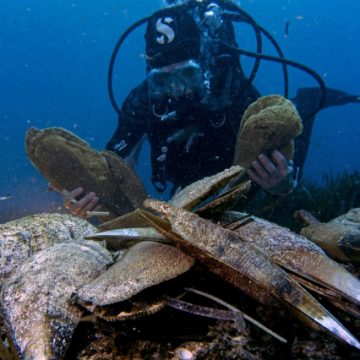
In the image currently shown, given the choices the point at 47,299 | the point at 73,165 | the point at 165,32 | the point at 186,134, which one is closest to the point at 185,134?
the point at 186,134

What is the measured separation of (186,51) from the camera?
19.1ft

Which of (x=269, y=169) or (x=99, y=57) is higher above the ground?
(x=99, y=57)

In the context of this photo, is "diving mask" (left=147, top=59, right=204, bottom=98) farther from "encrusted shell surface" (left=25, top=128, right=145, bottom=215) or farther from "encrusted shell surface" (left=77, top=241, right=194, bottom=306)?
"encrusted shell surface" (left=77, top=241, right=194, bottom=306)

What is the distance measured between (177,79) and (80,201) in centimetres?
290

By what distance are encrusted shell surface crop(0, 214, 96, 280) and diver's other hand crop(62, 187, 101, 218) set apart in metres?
1.34

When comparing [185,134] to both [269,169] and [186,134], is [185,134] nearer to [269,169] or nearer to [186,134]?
[186,134]

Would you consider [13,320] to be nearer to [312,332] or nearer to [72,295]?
[72,295]

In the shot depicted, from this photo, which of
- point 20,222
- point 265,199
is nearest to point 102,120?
point 265,199

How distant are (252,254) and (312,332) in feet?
1.24

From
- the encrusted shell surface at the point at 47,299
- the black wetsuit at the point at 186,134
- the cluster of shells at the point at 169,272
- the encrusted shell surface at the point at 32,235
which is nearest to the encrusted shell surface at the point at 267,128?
the cluster of shells at the point at 169,272

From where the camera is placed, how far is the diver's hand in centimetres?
392

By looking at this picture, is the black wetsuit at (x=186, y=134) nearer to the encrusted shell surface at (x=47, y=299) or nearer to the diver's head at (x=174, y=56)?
the diver's head at (x=174, y=56)

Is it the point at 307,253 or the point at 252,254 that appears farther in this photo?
the point at 307,253

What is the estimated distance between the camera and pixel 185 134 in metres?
6.03
